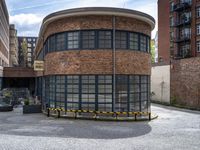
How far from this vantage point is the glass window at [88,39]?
19.6 m

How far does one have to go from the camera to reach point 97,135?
14180 mm

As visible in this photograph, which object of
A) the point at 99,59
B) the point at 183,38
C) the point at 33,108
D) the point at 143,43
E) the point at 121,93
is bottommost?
the point at 33,108

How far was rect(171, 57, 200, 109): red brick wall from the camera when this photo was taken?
27898 millimetres

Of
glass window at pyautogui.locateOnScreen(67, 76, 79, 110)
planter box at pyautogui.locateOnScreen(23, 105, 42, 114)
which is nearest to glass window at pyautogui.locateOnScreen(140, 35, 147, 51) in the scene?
glass window at pyautogui.locateOnScreen(67, 76, 79, 110)

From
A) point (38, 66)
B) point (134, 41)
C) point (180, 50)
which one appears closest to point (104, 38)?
point (134, 41)

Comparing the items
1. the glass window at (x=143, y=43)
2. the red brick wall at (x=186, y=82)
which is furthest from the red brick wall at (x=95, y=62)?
the red brick wall at (x=186, y=82)

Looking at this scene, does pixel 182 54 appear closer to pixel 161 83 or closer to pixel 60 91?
pixel 161 83

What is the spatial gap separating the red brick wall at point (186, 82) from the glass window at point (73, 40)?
14.8m

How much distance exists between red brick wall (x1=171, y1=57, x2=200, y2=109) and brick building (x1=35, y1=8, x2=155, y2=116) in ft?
33.8

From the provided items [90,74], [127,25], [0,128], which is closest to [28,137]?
[0,128]

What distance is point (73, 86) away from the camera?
785 inches

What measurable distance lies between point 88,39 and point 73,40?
125 centimetres

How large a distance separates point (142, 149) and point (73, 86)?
9.73 metres

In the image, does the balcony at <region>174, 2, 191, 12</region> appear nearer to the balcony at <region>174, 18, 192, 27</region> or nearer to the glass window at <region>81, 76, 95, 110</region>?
the balcony at <region>174, 18, 192, 27</region>
